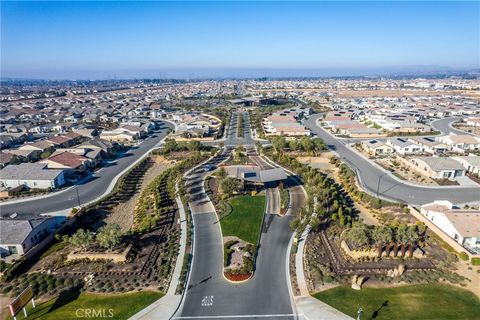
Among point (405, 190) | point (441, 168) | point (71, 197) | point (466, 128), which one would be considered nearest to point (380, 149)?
point (441, 168)

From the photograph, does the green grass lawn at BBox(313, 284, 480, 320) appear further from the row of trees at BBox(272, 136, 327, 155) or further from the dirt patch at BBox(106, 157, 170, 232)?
the row of trees at BBox(272, 136, 327, 155)

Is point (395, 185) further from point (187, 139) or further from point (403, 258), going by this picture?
point (187, 139)

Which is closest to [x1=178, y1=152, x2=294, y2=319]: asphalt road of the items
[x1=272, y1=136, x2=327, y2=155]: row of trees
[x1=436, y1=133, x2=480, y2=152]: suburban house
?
[x1=272, y1=136, x2=327, y2=155]: row of trees

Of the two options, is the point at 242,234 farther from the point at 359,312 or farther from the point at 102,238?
the point at 359,312

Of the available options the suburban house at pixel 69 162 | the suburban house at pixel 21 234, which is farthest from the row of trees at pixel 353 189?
the suburban house at pixel 69 162

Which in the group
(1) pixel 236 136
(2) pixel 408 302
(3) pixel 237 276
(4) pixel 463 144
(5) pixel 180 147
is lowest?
(2) pixel 408 302

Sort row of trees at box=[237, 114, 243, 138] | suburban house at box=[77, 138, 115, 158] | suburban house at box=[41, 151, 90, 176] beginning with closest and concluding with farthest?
suburban house at box=[41, 151, 90, 176] < suburban house at box=[77, 138, 115, 158] < row of trees at box=[237, 114, 243, 138]

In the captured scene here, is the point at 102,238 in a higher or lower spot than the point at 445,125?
lower

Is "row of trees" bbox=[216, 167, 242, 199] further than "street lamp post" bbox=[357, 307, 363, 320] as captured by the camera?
Yes
